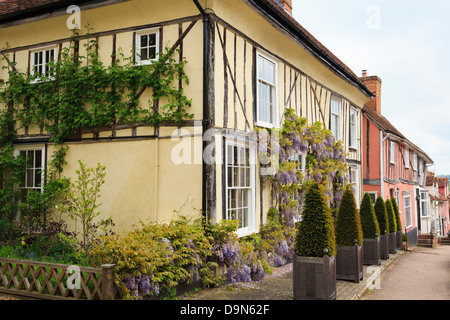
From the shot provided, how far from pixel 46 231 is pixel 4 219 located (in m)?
1.41

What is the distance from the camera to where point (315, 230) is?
6719 millimetres

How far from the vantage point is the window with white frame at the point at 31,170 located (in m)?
9.72

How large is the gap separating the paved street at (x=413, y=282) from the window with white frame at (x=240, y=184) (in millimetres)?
2829

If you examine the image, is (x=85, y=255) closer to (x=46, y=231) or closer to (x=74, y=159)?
(x=46, y=231)

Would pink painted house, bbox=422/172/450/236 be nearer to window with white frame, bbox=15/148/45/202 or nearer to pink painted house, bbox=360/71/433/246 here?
pink painted house, bbox=360/71/433/246

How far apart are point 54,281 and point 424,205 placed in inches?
1122

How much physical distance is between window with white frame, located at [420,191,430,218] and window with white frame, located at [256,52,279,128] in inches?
864

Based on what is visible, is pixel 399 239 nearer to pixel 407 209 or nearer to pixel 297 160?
pixel 297 160

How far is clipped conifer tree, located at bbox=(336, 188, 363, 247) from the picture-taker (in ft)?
29.5

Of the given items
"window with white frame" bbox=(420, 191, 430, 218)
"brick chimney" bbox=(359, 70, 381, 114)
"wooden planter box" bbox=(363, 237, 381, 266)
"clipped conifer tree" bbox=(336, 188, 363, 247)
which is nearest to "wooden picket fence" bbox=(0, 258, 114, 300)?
"clipped conifer tree" bbox=(336, 188, 363, 247)

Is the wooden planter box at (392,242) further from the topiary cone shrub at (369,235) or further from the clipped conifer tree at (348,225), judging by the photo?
the clipped conifer tree at (348,225)

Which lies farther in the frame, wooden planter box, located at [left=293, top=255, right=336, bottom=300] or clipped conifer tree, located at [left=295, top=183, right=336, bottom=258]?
clipped conifer tree, located at [left=295, top=183, right=336, bottom=258]

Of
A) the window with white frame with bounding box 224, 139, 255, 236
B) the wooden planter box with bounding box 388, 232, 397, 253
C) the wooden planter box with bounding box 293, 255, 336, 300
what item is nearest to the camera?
the wooden planter box with bounding box 293, 255, 336, 300

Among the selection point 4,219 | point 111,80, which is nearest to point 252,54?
point 111,80
